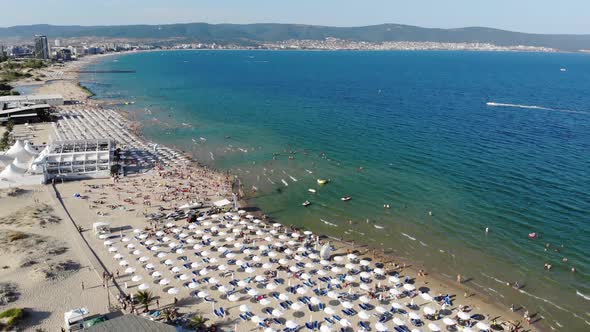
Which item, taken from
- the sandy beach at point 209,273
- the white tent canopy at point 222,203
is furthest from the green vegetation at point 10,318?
the white tent canopy at point 222,203

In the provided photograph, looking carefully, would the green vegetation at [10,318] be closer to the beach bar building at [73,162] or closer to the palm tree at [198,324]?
the palm tree at [198,324]

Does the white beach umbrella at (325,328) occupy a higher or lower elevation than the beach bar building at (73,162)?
lower

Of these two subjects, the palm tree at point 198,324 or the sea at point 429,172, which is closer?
the palm tree at point 198,324

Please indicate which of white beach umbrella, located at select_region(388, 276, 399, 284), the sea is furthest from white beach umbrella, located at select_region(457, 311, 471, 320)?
white beach umbrella, located at select_region(388, 276, 399, 284)

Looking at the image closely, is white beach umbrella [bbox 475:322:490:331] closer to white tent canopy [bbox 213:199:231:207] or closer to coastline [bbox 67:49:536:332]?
coastline [bbox 67:49:536:332]

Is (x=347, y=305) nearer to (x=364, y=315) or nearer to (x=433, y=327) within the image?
(x=364, y=315)

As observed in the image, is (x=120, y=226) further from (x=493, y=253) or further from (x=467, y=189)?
(x=467, y=189)

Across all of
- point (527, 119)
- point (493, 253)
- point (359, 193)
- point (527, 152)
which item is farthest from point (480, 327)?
point (527, 119)
